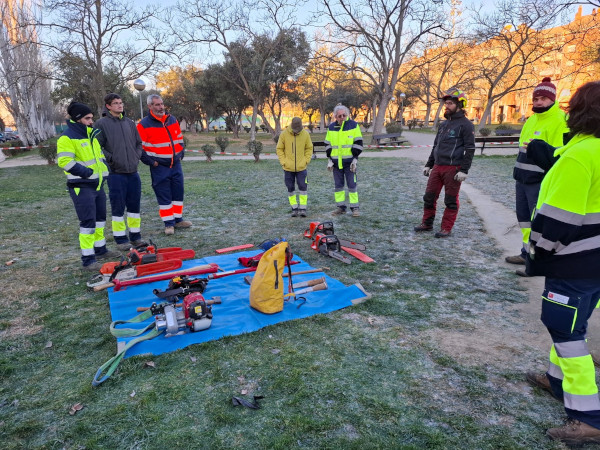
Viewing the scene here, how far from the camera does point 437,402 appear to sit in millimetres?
2660

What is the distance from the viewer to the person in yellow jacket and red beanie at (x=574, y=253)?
6.81ft

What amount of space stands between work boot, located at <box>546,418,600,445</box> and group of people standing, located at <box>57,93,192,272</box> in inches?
213

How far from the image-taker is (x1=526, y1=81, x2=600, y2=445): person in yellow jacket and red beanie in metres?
2.08

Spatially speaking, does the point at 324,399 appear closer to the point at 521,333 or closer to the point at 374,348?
the point at 374,348

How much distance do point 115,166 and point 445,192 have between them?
5283 millimetres

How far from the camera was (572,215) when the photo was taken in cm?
209

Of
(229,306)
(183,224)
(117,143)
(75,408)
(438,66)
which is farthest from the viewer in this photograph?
(438,66)

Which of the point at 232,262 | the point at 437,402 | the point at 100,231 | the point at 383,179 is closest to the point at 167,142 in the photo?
the point at 100,231

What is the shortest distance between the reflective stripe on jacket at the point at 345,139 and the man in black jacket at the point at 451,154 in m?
1.55

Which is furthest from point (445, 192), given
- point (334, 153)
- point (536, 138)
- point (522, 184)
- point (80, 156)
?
point (80, 156)

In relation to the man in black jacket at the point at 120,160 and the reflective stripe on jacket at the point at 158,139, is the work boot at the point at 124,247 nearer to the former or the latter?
the man in black jacket at the point at 120,160

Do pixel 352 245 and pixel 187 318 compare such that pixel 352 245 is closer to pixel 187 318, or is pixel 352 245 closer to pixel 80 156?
pixel 187 318

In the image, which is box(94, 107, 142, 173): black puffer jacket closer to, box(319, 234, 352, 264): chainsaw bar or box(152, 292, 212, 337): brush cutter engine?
box(152, 292, 212, 337): brush cutter engine

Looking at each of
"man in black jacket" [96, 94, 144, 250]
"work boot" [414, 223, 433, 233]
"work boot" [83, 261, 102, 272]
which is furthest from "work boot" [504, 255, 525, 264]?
"work boot" [83, 261, 102, 272]
